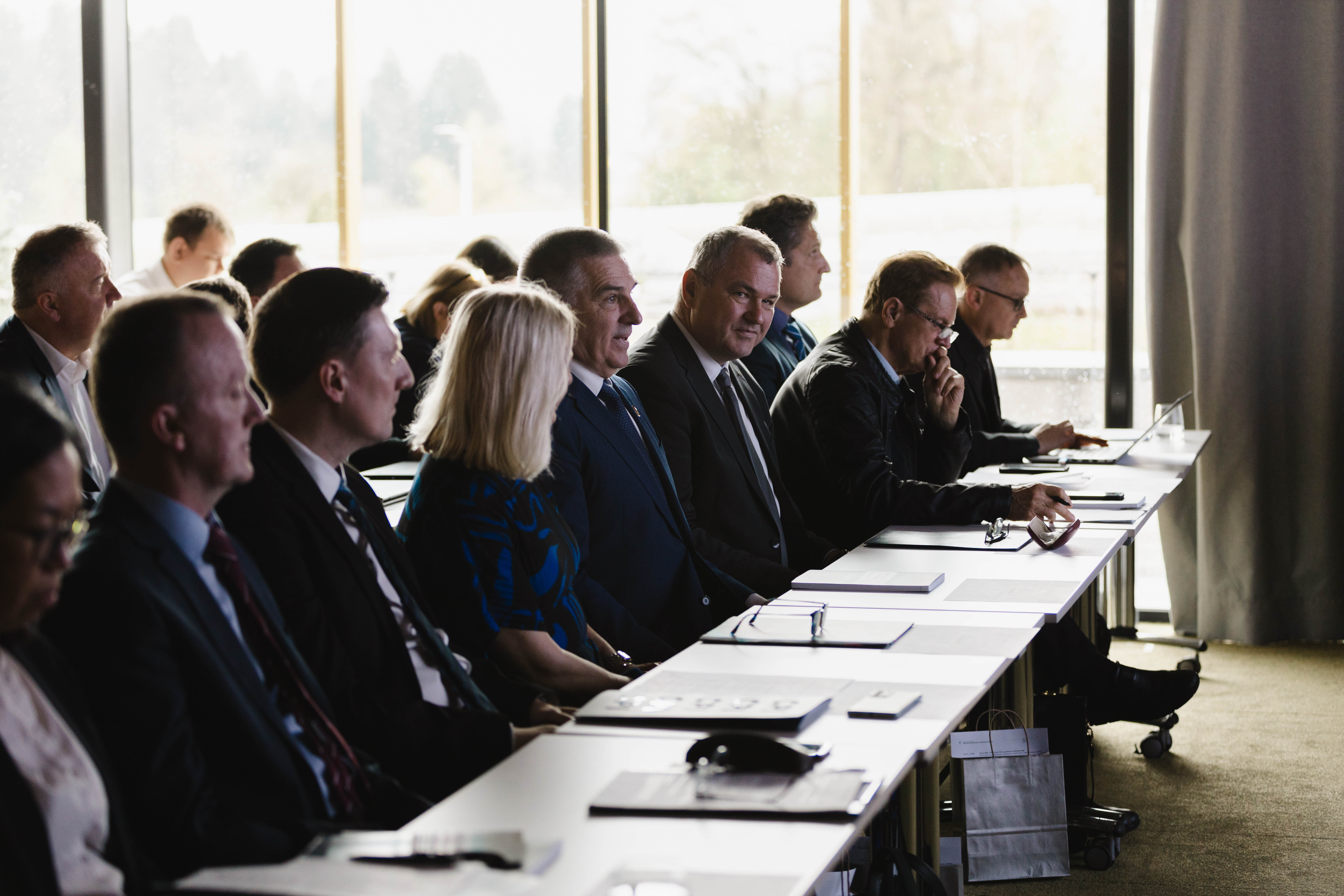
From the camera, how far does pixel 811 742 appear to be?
1940mm

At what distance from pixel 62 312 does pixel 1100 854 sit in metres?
3.22

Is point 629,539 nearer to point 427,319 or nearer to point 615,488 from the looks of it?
point 615,488

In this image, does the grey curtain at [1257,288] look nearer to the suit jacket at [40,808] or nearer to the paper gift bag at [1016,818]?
the paper gift bag at [1016,818]

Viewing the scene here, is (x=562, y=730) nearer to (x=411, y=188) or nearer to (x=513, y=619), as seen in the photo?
(x=513, y=619)

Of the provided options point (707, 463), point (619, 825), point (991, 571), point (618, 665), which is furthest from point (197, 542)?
point (707, 463)

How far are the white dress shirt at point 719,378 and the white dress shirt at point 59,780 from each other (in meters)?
2.56

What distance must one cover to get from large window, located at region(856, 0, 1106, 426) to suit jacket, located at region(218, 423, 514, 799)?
4587mm

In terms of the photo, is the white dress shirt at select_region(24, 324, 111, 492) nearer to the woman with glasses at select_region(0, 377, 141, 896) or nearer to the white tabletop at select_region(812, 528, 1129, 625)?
the white tabletop at select_region(812, 528, 1129, 625)

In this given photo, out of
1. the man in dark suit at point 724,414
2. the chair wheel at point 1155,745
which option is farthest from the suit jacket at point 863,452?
the chair wheel at point 1155,745

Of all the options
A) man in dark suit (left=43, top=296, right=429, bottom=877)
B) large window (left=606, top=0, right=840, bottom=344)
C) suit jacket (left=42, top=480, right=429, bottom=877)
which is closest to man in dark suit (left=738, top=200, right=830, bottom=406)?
large window (left=606, top=0, right=840, bottom=344)

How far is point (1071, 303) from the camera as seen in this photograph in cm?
629

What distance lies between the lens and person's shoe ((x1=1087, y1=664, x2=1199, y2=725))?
395 cm

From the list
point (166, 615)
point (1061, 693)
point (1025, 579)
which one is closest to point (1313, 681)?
point (1061, 693)

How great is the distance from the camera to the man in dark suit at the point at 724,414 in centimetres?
370
